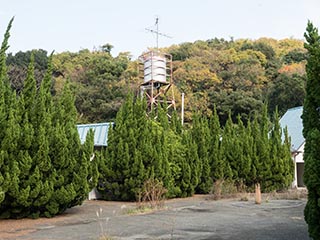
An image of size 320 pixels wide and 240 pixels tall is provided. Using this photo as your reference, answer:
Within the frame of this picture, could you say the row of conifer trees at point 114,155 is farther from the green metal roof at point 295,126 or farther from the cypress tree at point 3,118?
the green metal roof at point 295,126

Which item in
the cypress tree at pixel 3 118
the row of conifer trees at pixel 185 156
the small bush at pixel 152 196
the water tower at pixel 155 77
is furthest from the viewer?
the water tower at pixel 155 77

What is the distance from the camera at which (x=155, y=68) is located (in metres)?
28.1

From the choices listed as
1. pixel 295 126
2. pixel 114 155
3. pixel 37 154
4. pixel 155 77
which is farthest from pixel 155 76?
pixel 37 154

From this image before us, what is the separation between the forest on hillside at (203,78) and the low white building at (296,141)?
15.7 ft

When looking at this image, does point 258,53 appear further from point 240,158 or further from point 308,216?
point 308,216

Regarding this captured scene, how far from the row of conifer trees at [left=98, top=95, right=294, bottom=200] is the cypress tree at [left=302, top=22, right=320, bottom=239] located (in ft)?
35.8

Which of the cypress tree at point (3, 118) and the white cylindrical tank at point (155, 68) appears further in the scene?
the white cylindrical tank at point (155, 68)

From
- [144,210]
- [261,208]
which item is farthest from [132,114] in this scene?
[261,208]

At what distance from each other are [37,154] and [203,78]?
27.6 meters

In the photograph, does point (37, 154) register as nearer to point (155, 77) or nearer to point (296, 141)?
point (155, 77)

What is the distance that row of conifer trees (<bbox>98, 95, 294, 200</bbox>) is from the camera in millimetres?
16344

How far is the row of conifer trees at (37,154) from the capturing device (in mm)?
10562

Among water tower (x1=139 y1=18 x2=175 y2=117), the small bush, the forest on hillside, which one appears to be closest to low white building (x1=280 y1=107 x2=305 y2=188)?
the forest on hillside

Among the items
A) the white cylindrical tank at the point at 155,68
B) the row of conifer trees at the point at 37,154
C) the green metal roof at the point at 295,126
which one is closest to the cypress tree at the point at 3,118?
the row of conifer trees at the point at 37,154
